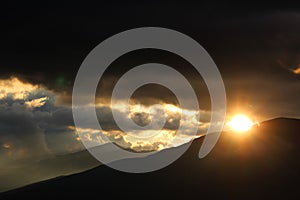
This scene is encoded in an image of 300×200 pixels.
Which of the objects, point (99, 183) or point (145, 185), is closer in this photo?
point (145, 185)

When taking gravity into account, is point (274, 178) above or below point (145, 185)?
below

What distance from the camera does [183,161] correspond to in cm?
7425

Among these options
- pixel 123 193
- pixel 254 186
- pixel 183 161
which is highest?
pixel 183 161

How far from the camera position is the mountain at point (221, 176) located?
5906 cm

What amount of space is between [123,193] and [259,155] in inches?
651

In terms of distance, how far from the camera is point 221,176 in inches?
2500

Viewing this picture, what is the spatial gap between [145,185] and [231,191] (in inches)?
480

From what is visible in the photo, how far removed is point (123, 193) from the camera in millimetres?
65062

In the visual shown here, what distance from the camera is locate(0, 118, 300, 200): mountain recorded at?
59062 millimetres

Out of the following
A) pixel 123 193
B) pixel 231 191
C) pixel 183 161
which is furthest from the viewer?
pixel 183 161

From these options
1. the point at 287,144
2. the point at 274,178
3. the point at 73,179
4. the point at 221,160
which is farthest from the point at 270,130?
the point at 73,179

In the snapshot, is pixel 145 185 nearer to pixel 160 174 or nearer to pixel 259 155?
pixel 160 174

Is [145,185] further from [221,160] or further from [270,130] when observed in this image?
[270,130]

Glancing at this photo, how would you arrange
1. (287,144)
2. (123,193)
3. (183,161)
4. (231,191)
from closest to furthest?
1. (231,191)
2. (123,193)
3. (287,144)
4. (183,161)
